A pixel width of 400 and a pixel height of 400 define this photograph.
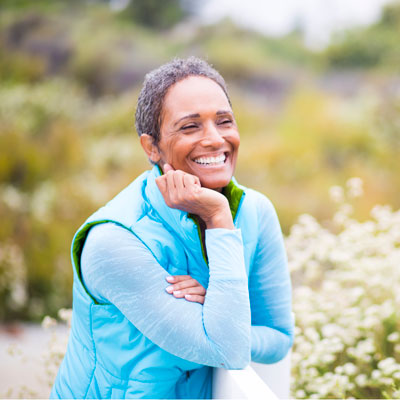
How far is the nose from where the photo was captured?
1.66 m

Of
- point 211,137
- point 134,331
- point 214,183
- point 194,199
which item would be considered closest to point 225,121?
point 211,137

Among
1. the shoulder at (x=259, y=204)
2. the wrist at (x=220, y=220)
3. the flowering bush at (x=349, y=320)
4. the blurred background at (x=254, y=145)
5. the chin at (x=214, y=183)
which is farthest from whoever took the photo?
the blurred background at (x=254, y=145)

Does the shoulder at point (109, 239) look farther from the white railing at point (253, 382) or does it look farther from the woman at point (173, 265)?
the white railing at point (253, 382)

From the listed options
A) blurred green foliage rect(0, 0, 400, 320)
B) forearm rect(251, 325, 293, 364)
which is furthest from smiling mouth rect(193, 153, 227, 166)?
blurred green foliage rect(0, 0, 400, 320)

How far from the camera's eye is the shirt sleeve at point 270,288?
185 centimetres

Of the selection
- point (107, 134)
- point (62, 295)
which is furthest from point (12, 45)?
point (62, 295)

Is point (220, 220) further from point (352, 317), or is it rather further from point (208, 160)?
point (352, 317)

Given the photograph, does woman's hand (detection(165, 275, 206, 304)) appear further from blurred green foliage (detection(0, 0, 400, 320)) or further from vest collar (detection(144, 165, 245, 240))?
blurred green foliage (detection(0, 0, 400, 320))

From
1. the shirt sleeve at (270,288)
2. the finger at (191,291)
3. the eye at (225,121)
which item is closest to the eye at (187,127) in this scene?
the eye at (225,121)

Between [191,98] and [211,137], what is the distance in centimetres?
14

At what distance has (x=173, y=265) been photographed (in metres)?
1.62

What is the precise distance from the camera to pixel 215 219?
1.59 m

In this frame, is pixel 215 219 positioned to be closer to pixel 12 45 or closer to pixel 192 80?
pixel 192 80

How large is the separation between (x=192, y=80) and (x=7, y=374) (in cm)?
295
